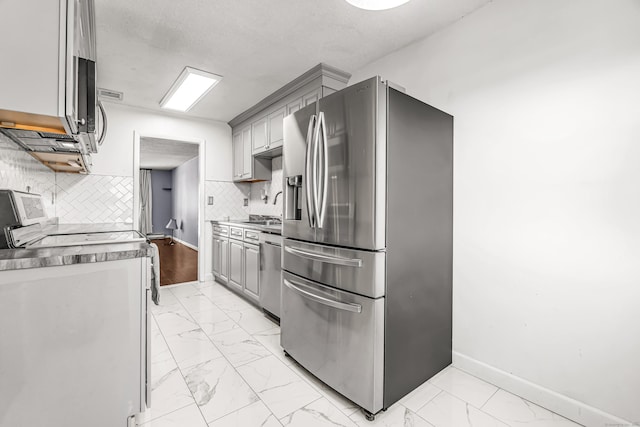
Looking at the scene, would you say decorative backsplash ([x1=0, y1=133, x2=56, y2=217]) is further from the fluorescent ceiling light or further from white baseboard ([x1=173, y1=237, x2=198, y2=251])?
white baseboard ([x1=173, y1=237, x2=198, y2=251])

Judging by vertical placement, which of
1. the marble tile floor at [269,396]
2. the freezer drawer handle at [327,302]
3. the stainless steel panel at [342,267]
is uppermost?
the stainless steel panel at [342,267]

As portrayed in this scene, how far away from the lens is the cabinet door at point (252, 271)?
10.4 feet

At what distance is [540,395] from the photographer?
1.71 meters

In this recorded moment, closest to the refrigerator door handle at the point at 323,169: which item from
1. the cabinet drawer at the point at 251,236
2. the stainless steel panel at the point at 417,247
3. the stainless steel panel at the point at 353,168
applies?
the stainless steel panel at the point at 353,168

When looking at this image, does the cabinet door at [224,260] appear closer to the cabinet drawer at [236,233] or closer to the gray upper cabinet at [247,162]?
the cabinet drawer at [236,233]

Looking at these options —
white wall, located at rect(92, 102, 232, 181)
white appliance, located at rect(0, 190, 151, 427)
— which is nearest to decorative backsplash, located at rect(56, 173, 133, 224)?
white wall, located at rect(92, 102, 232, 181)

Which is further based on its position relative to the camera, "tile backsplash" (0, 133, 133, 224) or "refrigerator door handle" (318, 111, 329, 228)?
"tile backsplash" (0, 133, 133, 224)

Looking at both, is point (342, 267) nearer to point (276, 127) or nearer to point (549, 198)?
point (549, 198)

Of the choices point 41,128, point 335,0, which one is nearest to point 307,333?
point 41,128

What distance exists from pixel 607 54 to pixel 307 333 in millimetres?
2275

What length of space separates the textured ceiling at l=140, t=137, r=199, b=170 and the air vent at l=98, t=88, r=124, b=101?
1591 mm

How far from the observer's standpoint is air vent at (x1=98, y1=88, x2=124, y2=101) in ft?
11.1

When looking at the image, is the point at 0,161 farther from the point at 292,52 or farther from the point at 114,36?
the point at 292,52

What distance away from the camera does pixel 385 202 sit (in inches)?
62.9
